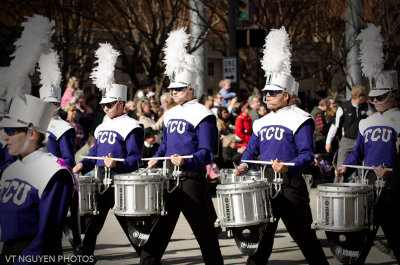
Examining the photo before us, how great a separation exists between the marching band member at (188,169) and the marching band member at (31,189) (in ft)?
7.77

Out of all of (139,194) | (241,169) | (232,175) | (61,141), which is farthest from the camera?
(232,175)

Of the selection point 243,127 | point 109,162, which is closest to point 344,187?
point 109,162

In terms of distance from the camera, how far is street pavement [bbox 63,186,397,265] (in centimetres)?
850

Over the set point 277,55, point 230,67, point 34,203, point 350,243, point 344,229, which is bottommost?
point 350,243

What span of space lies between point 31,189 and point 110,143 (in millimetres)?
3443

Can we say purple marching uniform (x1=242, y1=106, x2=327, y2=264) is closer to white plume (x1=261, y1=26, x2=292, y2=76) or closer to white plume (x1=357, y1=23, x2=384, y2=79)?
white plume (x1=261, y1=26, x2=292, y2=76)

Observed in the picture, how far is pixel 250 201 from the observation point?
6617mm

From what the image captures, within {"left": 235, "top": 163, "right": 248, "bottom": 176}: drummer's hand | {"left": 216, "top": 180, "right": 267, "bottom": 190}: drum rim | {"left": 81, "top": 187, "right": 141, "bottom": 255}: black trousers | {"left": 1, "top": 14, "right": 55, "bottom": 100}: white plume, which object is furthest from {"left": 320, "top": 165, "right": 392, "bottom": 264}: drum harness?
{"left": 1, "top": 14, "right": 55, "bottom": 100}: white plume

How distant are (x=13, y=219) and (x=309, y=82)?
52.2 meters

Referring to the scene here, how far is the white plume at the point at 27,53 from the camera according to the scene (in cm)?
499

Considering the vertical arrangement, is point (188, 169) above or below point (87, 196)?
above

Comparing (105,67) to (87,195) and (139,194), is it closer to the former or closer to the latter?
(87,195)

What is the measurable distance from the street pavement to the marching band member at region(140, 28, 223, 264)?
146 centimetres

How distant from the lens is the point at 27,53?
518cm
